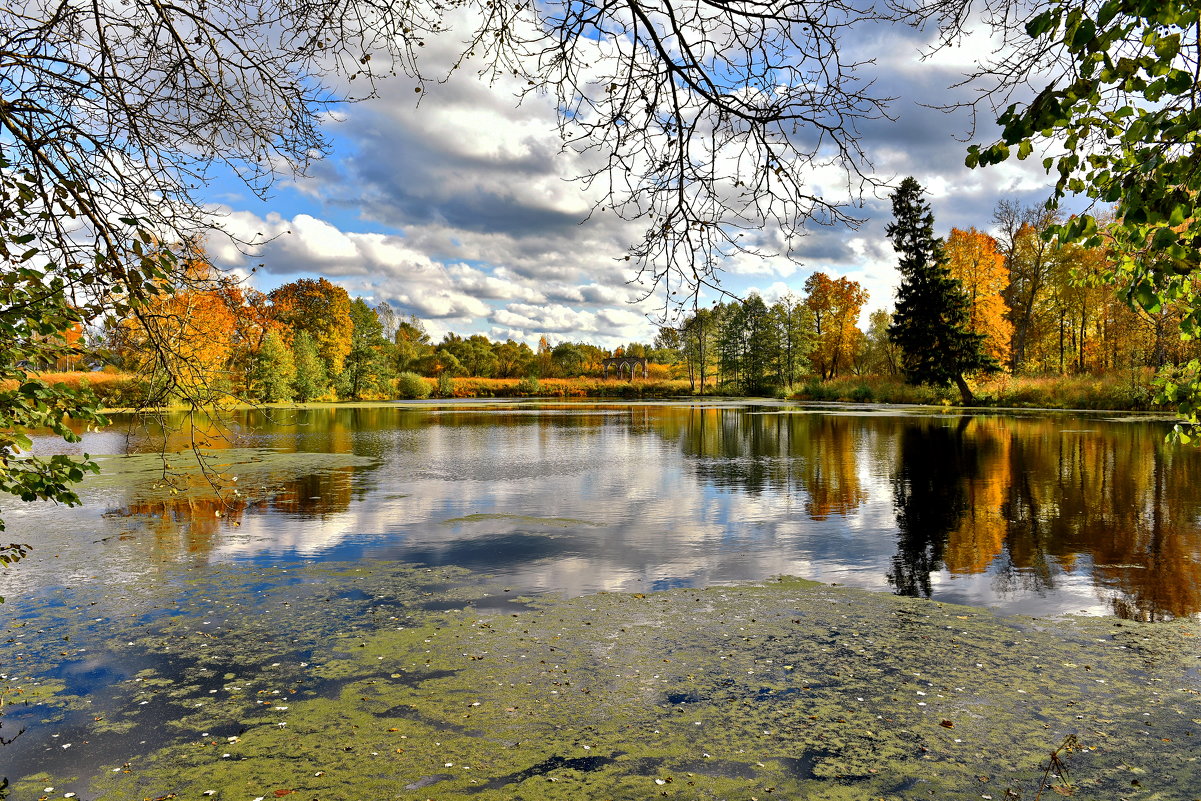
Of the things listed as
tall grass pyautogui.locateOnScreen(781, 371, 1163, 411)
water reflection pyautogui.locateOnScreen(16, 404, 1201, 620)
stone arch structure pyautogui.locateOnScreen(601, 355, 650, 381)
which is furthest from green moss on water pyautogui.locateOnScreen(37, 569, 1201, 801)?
stone arch structure pyautogui.locateOnScreen(601, 355, 650, 381)

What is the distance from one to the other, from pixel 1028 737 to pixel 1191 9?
426 centimetres

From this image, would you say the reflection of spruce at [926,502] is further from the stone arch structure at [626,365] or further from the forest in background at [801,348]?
the stone arch structure at [626,365]

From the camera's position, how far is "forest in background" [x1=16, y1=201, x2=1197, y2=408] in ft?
70.2

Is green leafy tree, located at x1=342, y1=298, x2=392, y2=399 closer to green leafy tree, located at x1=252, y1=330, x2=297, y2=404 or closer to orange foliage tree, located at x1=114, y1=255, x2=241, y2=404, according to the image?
green leafy tree, located at x1=252, y1=330, x2=297, y2=404

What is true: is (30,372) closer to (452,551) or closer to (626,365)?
(452,551)

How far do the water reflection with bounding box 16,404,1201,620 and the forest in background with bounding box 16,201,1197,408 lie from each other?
138 inches

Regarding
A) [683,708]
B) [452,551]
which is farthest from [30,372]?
[452,551]

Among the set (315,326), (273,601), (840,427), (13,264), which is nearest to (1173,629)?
(273,601)

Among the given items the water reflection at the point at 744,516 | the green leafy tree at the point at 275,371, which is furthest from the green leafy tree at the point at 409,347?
the water reflection at the point at 744,516

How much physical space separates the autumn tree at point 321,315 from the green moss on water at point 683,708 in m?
63.5

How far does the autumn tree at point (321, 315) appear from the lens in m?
65.7

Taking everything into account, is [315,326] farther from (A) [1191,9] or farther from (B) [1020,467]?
(A) [1191,9]

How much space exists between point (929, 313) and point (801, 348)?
1013 inches

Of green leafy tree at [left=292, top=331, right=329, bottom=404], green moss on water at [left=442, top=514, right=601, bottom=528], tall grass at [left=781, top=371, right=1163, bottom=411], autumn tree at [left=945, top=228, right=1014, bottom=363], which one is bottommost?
green moss on water at [left=442, top=514, right=601, bottom=528]
